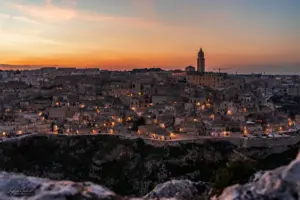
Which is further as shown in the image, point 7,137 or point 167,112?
point 167,112

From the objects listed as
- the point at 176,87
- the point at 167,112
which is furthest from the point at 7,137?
the point at 176,87

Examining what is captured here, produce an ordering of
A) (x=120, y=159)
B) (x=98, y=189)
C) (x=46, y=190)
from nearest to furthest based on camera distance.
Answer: (x=46, y=190)
(x=98, y=189)
(x=120, y=159)

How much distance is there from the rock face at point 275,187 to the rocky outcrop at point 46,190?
9.00 ft

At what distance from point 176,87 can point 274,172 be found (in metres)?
67.3

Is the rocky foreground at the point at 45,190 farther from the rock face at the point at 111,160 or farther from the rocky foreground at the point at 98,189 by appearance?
the rock face at the point at 111,160

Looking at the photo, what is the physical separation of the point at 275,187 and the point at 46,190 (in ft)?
15.8

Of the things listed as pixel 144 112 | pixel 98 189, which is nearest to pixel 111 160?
pixel 144 112

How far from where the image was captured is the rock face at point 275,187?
8.05 meters

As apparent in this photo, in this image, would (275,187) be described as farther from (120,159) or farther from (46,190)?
(120,159)

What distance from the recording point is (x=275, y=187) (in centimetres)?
825

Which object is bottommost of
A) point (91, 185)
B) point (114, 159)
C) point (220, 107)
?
point (114, 159)

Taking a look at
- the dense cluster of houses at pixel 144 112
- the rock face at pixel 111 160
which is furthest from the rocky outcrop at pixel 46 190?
the dense cluster of houses at pixel 144 112

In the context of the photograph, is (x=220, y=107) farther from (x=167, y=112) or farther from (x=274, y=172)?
(x=274, y=172)

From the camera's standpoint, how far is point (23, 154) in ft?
138
